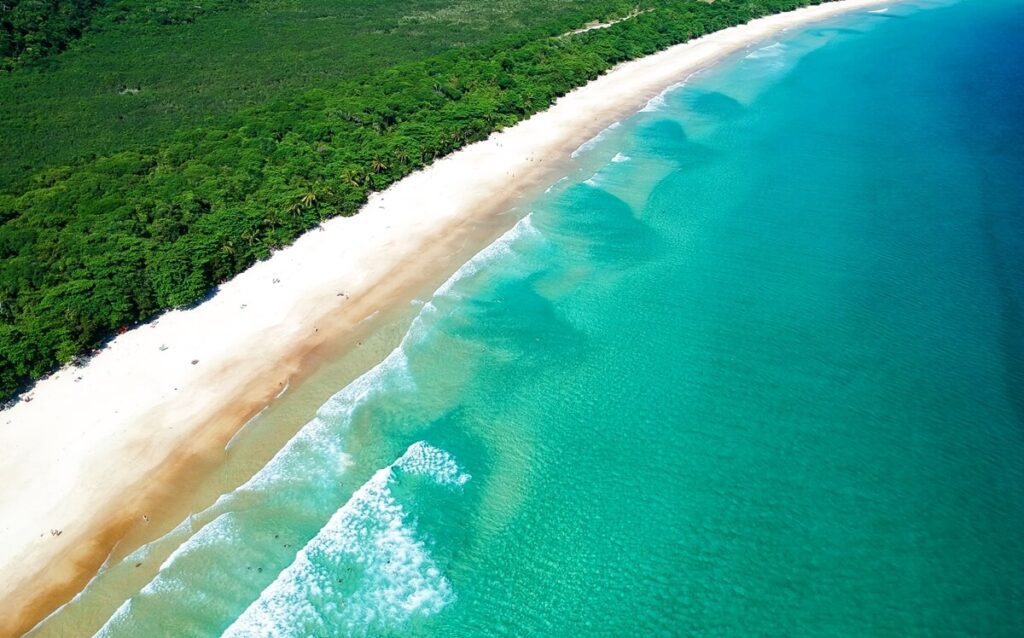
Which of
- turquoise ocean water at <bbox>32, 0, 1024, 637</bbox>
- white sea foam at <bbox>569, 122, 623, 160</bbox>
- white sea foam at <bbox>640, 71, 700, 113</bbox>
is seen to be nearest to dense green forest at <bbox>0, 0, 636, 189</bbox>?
white sea foam at <bbox>640, 71, 700, 113</bbox>

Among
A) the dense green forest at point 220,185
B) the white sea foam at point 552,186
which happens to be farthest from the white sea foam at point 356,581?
the white sea foam at point 552,186

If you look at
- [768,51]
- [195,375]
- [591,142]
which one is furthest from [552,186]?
[768,51]

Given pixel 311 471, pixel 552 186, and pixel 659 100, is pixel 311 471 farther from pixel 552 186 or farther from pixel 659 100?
pixel 659 100

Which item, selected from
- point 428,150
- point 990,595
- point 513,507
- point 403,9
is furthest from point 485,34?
point 990,595

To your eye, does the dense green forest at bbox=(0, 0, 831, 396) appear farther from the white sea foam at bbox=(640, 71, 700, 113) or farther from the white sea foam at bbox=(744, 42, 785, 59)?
the white sea foam at bbox=(744, 42, 785, 59)

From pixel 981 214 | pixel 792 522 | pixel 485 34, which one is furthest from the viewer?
pixel 485 34

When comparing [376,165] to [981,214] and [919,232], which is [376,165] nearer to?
[919,232]

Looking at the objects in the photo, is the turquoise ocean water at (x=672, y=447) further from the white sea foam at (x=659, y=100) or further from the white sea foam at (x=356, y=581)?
the white sea foam at (x=659, y=100)
